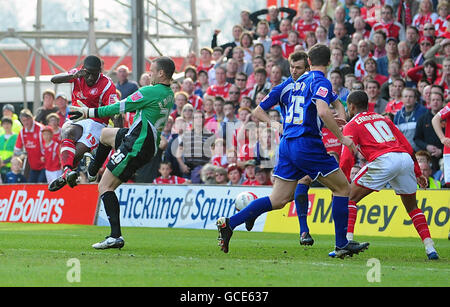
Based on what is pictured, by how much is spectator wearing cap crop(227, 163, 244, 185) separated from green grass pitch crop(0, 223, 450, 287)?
4.20 meters

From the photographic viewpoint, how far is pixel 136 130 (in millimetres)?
11320

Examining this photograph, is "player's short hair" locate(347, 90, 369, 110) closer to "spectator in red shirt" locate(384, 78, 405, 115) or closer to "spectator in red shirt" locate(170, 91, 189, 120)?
"spectator in red shirt" locate(384, 78, 405, 115)

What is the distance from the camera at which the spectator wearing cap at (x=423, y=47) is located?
60.5 feet

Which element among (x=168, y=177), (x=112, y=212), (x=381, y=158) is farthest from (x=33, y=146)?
(x=381, y=158)

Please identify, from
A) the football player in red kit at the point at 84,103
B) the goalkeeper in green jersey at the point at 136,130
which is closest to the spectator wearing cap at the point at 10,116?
the football player in red kit at the point at 84,103

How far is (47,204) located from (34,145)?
2.27 m

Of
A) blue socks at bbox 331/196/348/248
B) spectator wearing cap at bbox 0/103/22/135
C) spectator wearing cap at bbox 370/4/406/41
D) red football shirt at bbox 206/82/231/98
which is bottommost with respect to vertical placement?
spectator wearing cap at bbox 0/103/22/135

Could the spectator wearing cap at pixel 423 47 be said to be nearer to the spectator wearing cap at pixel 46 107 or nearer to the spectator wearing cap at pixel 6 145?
the spectator wearing cap at pixel 46 107

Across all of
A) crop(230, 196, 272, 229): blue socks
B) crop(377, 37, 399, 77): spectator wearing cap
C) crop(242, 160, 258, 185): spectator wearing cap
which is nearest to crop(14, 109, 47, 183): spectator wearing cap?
crop(242, 160, 258, 185): spectator wearing cap

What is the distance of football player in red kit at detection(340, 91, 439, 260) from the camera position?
10820 mm

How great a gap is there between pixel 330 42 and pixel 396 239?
6.66m

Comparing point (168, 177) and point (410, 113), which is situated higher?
point (410, 113)

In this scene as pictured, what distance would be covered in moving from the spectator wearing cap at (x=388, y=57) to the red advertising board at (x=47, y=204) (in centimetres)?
636

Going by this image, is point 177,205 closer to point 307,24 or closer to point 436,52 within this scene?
point 436,52
